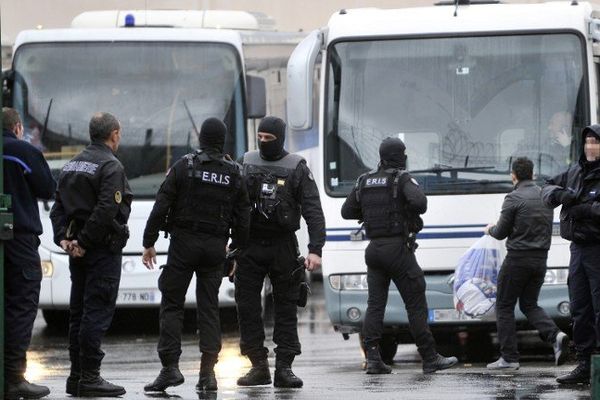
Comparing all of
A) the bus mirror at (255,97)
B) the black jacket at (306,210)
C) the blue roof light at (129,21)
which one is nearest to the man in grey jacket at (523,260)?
the black jacket at (306,210)

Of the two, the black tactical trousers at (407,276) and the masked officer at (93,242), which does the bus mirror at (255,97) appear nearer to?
the black tactical trousers at (407,276)

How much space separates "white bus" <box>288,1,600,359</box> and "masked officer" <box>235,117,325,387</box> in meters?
2.67

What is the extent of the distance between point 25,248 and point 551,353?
6.69m

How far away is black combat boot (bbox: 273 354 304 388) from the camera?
10344 mm

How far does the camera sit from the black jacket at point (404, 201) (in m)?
11.5

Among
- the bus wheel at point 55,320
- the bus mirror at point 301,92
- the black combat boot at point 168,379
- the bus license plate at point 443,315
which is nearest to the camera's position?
the black combat boot at point 168,379

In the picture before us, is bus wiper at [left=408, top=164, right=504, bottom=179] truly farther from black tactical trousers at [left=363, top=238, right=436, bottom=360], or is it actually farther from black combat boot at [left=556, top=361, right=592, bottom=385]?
black combat boot at [left=556, top=361, right=592, bottom=385]

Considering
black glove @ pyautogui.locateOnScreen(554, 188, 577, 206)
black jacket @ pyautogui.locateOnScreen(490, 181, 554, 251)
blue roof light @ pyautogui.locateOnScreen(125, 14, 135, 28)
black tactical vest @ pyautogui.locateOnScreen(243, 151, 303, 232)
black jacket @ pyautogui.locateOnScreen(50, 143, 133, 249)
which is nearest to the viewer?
black jacket @ pyautogui.locateOnScreen(50, 143, 133, 249)

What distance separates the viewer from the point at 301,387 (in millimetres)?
10375

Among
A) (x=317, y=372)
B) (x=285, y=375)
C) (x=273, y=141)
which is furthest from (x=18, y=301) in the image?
(x=317, y=372)

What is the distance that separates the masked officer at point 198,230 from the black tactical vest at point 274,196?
0.95 ft

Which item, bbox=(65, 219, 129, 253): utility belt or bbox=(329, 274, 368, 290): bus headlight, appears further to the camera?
bbox=(329, 274, 368, 290): bus headlight

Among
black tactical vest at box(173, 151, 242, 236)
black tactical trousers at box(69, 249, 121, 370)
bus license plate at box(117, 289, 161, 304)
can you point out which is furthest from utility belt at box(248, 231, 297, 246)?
bus license plate at box(117, 289, 161, 304)

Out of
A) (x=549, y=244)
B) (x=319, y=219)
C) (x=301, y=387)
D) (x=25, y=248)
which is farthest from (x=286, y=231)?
(x=549, y=244)
